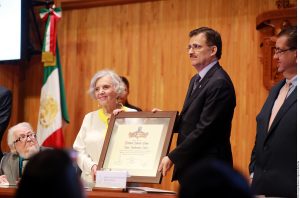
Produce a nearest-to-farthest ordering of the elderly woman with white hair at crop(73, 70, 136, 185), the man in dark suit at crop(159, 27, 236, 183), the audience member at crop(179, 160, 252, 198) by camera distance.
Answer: the audience member at crop(179, 160, 252, 198) < the man in dark suit at crop(159, 27, 236, 183) < the elderly woman with white hair at crop(73, 70, 136, 185)

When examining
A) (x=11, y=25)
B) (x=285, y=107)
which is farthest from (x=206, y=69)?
(x=11, y=25)

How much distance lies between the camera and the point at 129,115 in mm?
3508

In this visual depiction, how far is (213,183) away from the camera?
33.6 inches

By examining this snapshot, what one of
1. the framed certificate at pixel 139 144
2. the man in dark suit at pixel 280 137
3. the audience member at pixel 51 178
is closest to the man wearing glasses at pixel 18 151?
the framed certificate at pixel 139 144

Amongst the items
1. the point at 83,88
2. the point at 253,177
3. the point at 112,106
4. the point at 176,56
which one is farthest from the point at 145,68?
the point at 253,177

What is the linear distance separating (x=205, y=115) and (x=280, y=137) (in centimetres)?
51

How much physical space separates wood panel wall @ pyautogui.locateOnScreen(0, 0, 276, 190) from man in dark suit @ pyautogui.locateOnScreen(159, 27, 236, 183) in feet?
6.98

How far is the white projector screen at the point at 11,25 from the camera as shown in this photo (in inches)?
243

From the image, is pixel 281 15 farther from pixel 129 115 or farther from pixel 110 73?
pixel 129 115

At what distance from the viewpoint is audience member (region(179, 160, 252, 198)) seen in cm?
85

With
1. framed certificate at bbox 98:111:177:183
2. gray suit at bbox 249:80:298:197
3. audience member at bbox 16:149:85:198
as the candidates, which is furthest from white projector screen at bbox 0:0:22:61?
audience member at bbox 16:149:85:198

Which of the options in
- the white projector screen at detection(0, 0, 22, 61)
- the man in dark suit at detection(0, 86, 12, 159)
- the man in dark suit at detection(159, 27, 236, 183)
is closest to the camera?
the man in dark suit at detection(159, 27, 236, 183)

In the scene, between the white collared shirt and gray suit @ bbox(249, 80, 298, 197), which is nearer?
gray suit @ bbox(249, 80, 298, 197)

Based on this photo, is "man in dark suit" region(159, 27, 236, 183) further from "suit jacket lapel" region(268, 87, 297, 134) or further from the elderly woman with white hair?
the elderly woman with white hair
